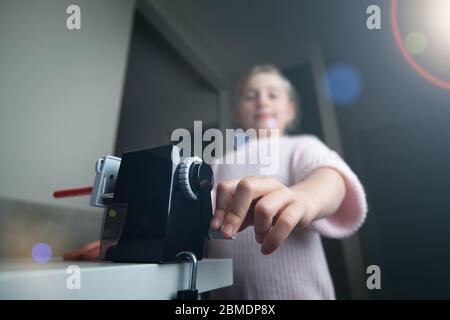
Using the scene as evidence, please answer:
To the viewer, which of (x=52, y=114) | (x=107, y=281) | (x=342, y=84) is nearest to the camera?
(x=107, y=281)

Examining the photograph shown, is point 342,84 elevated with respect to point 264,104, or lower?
elevated

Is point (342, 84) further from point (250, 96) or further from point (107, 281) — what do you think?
point (107, 281)

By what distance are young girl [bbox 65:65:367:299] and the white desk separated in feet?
0.21

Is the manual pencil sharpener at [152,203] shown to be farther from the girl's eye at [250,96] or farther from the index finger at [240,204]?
the girl's eye at [250,96]

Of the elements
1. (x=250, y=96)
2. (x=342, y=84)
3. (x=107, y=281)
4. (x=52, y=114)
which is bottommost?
(x=107, y=281)

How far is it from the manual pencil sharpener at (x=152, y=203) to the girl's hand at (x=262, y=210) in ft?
0.11

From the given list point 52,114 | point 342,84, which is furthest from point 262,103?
point 342,84

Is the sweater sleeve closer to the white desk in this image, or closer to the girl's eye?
the white desk

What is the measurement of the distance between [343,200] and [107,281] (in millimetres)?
399

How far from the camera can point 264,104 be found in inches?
31.6

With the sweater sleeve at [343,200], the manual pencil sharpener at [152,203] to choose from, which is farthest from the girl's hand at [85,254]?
the sweater sleeve at [343,200]

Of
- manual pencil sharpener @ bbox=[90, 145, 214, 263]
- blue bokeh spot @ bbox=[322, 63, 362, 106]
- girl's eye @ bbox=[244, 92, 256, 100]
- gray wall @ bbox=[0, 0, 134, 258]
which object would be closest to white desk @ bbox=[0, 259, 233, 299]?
manual pencil sharpener @ bbox=[90, 145, 214, 263]
